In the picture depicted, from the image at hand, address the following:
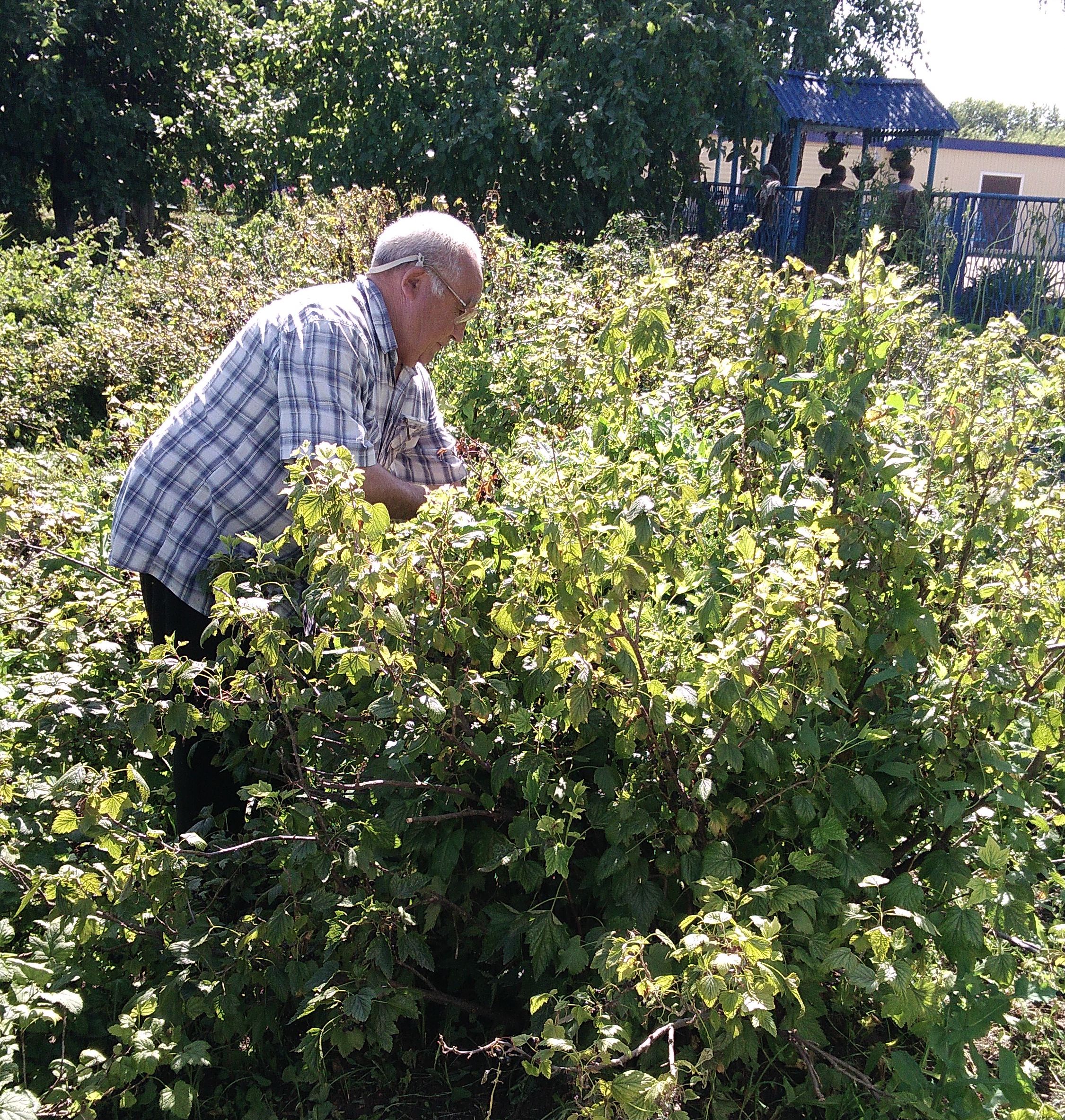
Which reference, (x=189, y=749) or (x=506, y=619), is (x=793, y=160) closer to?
(x=189, y=749)

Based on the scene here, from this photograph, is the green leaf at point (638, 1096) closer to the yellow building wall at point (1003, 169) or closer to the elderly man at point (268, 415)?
Answer: the elderly man at point (268, 415)

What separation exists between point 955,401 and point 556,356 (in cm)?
178

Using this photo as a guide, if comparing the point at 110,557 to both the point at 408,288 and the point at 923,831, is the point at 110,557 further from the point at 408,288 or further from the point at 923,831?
the point at 923,831

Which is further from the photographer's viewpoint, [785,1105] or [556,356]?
[556,356]

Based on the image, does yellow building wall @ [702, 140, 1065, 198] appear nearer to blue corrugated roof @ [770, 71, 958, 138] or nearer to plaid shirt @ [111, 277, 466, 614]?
blue corrugated roof @ [770, 71, 958, 138]

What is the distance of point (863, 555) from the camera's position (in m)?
2.02

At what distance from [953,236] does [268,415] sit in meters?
9.33

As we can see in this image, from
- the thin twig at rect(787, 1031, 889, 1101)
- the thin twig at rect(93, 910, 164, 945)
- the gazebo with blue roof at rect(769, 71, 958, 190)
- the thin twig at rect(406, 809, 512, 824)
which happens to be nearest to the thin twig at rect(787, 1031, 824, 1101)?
the thin twig at rect(787, 1031, 889, 1101)

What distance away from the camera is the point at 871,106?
1758 centimetres

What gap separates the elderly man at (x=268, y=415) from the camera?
7.92 feet

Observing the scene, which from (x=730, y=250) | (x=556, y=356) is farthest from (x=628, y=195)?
(x=556, y=356)

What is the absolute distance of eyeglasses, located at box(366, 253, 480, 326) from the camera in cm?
253

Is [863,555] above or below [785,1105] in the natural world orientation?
above

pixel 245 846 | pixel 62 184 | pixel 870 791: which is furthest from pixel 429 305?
pixel 62 184
